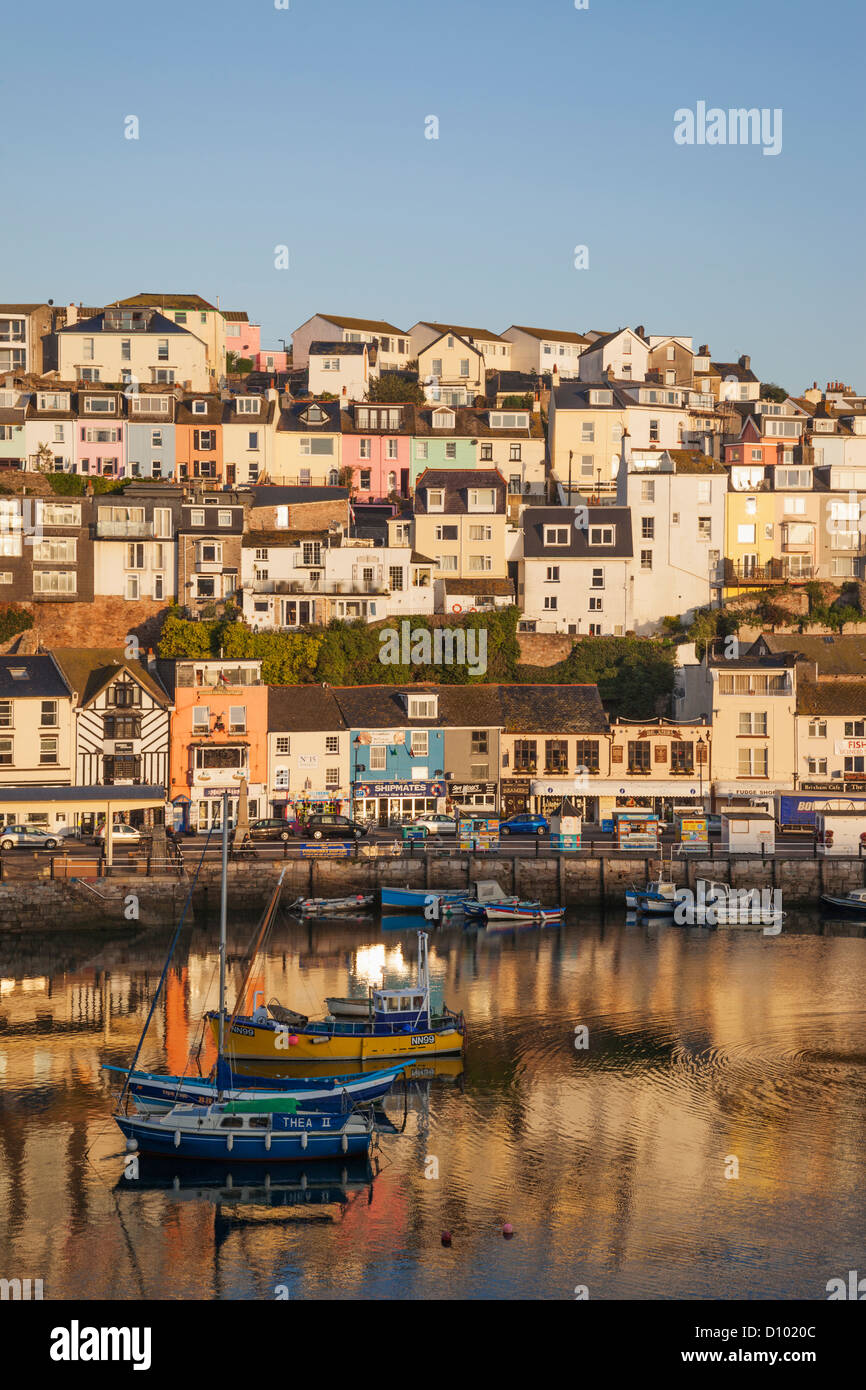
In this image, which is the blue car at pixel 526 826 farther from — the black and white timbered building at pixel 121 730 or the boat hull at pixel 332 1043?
the boat hull at pixel 332 1043

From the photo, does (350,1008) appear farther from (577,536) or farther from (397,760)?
(577,536)

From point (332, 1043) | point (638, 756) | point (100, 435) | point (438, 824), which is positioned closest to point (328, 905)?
point (438, 824)

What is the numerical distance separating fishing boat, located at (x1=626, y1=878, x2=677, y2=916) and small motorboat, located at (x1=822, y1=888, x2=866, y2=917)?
6.25 metres

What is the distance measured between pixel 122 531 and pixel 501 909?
1203 inches

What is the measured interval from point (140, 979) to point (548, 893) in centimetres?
1774

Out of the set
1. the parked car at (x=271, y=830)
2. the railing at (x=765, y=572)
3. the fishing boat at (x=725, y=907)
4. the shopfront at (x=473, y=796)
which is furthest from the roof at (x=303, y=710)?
the railing at (x=765, y=572)

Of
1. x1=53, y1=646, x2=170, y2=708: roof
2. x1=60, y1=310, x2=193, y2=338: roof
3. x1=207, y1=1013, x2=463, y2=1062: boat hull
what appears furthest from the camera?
x1=60, y1=310, x2=193, y2=338: roof

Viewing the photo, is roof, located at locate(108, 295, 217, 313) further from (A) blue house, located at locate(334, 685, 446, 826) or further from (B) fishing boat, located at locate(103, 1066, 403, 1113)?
(B) fishing boat, located at locate(103, 1066, 403, 1113)

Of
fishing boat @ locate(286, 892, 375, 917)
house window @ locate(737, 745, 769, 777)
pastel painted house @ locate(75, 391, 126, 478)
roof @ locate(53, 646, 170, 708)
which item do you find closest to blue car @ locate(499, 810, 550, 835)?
fishing boat @ locate(286, 892, 375, 917)

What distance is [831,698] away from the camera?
7038 cm

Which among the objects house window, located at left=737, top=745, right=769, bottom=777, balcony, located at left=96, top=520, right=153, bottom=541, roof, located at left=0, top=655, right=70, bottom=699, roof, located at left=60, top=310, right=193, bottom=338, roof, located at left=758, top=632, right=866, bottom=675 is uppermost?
roof, located at left=60, top=310, right=193, bottom=338

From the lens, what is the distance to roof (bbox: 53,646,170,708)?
219 ft
